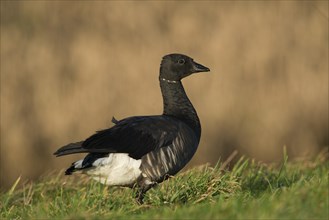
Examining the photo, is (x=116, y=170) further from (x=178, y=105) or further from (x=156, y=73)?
(x=156, y=73)

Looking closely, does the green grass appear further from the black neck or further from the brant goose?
the black neck

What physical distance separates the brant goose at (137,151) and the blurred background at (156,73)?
416 cm

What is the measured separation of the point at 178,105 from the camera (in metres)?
8.94

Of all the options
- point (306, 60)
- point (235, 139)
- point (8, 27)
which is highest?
point (8, 27)

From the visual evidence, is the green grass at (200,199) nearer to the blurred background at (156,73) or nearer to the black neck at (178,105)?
the black neck at (178,105)

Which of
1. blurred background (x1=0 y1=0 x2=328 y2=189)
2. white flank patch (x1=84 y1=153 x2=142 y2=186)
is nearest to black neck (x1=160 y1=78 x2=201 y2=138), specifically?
white flank patch (x1=84 y1=153 x2=142 y2=186)

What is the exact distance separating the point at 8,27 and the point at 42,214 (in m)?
6.16

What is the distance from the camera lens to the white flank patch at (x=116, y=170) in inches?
312

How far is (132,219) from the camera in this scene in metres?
6.42

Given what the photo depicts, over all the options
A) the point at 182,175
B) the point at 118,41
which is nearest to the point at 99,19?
the point at 118,41

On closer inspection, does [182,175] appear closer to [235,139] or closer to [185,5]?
[235,139]

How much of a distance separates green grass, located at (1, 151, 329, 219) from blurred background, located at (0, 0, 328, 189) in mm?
2279

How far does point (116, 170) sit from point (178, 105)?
4.32ft

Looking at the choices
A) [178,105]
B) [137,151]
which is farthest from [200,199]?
[178,105]
